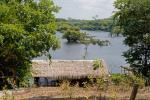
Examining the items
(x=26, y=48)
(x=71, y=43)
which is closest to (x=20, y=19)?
(x=26, y=48)

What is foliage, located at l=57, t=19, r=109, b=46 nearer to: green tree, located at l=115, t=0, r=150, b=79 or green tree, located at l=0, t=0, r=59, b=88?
green tree, located at l=115, t=0, r=150, b=79

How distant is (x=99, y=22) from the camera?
16038 cm

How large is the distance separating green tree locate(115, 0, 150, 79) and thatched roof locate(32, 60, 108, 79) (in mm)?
4518

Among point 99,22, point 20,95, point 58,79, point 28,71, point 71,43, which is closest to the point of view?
point 20,95

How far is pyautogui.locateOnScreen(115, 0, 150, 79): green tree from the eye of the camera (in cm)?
2281

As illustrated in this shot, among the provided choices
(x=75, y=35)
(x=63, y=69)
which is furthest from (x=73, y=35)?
(x=63, y=69)

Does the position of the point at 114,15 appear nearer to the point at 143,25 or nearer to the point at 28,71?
the point at 143,25

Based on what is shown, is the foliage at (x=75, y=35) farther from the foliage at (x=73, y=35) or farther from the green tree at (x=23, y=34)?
the green tree at (x=23, y=34)

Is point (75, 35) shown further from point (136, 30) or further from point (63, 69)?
point (136, 30)

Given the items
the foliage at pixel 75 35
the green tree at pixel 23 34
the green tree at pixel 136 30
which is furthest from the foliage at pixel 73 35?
the green tree at pixel 23 34

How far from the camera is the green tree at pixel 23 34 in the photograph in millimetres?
20500

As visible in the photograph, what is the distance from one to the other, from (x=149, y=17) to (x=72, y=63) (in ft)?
28.3

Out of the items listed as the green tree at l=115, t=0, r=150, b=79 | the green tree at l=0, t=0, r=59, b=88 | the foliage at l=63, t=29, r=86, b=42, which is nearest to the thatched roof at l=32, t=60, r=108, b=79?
the green tree at l=115, t=0, r=150, b=79

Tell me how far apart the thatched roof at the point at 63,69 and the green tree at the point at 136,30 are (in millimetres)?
4518
